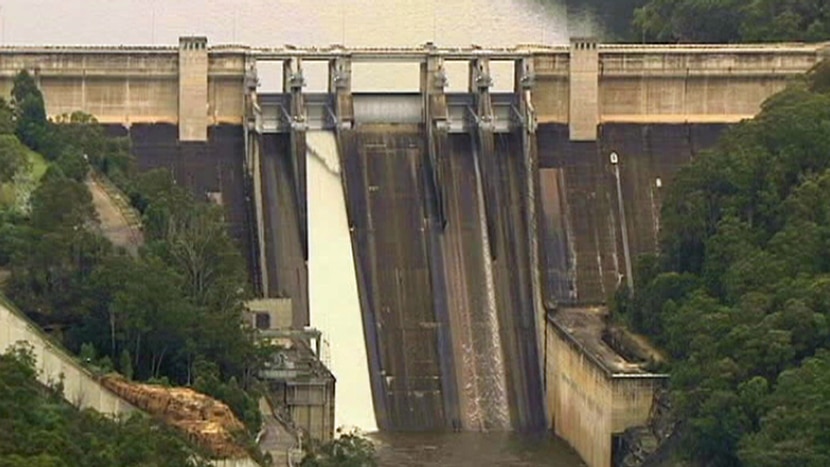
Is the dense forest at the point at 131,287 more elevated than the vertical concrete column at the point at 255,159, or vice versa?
the vertical concrete column at the point at 255,159

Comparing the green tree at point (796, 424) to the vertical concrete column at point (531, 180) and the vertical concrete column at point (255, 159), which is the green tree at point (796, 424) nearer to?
the vertical concrete column at point (531, 180)

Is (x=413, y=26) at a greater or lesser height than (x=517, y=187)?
greater

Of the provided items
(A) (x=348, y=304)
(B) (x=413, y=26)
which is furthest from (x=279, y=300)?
(B) (x=413, y=26)

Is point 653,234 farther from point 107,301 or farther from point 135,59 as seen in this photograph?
point 107,301

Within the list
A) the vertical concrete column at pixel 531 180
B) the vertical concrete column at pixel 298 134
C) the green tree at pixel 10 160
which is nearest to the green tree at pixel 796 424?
the vertical concrete column at pixel 531 180

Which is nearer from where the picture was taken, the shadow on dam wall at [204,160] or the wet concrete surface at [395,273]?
the wet concrete surface at [395,273]

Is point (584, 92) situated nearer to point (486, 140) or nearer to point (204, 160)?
point (486, 140)

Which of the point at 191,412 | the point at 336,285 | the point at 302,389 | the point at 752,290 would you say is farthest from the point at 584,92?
the point at 191,412
